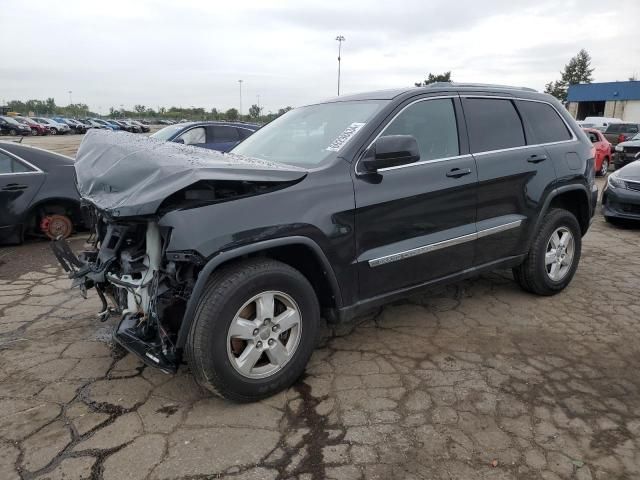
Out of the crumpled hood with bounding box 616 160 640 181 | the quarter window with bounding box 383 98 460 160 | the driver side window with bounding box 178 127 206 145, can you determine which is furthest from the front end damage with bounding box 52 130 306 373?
the driver side window with bounding box 178 127 206 145

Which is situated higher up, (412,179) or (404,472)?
(412,179)

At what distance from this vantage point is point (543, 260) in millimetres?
4414

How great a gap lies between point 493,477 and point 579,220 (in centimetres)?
335

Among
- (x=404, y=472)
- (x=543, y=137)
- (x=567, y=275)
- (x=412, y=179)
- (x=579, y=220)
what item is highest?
(x=543, y=137)

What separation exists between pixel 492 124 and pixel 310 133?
1536 mm

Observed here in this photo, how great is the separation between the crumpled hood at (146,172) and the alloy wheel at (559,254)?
2723 mm

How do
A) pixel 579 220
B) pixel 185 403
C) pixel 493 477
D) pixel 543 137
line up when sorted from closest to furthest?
pixel 493 477
pixel 185 403
pixel 543 137
pixel 579 220

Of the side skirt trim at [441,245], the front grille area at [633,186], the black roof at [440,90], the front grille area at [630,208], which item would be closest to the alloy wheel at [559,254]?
the side skirt trim at [441,245]

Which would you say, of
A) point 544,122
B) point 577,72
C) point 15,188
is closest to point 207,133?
point 15,188

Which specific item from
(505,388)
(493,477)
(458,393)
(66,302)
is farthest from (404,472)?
(66,302)

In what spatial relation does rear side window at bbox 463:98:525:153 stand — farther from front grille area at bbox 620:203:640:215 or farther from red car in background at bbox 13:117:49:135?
red car in background at bbox 13:117:49:135

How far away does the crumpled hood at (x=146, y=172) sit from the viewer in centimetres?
257

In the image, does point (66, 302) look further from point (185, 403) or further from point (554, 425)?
point (554, 425)

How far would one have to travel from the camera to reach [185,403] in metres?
2.95
